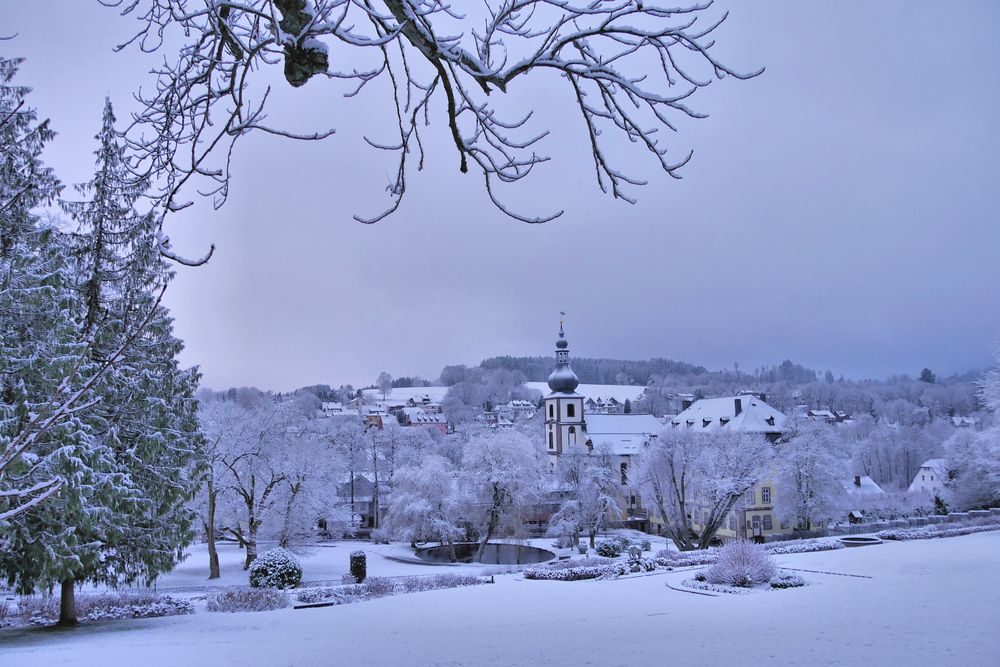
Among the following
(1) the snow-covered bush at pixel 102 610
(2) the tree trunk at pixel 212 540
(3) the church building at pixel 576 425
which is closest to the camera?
(1) the snow-covered bush at pixel 102 610

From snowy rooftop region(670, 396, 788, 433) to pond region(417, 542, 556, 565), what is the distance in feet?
46.0

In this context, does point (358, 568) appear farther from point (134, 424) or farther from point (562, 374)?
point (562, 374)

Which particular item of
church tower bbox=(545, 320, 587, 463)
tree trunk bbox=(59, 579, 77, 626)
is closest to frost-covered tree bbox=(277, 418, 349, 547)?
tree trunk bbox=(59, 579, 77, 626)

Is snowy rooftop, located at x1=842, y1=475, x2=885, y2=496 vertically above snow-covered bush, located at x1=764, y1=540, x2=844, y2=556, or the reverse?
snow-covered bush, located at x1=764, y1=540, x2=844, y2=556

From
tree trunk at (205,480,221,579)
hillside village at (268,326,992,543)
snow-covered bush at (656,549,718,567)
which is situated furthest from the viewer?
hillside village at (268,326,992,543)

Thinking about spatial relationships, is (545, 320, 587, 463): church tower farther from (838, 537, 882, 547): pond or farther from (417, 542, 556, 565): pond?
(838, 537, 882, 547): pond

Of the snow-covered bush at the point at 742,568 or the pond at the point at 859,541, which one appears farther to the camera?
the pond at the point at 859,541

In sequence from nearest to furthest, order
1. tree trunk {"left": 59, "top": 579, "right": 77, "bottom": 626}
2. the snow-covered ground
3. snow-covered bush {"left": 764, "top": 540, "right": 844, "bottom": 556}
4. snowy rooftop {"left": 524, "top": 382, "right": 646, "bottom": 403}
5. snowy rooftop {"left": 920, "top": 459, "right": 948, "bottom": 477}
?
the snow-covered ground → tree trunk {"left": 59, "top": 579, "right": 77, "bottom": 626} → snow-covered bush {"left": 764, "top": 540, "right": 844, "bottom": 556} → snowy rooftop {"left": 920, "top": 459, "right": 948, "bottom": 477} → snowy rooftop {"left": 524, "top": 382, "right": 646, "bottom": 403}

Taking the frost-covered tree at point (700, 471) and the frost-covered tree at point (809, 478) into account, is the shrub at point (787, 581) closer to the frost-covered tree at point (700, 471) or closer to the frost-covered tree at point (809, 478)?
the frost-covered tree at point (700, 471)

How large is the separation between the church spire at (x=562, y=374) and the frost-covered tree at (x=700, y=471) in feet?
71.0

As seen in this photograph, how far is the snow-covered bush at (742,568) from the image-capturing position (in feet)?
51.9

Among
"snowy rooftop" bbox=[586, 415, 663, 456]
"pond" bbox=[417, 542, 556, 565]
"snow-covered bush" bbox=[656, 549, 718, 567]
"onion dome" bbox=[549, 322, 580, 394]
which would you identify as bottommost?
"pond" bbox=[417, 542, 556, 565]

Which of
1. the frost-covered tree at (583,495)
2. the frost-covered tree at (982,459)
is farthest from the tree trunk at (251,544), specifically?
the frost-covered tree at (982,459)

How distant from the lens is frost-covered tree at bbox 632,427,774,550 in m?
30.4
